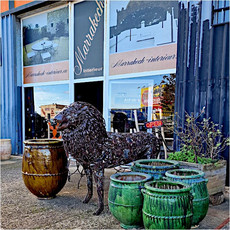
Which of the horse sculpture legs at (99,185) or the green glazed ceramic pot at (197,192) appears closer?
the green glazed ceramic pot at (197,192)

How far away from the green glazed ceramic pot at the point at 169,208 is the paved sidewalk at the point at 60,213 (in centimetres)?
77

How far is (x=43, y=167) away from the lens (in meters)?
3.56

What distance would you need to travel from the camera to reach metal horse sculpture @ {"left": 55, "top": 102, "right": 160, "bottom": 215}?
3088mm

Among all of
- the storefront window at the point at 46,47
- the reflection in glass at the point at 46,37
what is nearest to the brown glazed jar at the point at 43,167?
the storefront window at the point at 46,47

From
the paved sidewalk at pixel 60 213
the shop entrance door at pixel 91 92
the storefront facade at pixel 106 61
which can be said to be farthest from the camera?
the shop entrance door at pixel 91 92

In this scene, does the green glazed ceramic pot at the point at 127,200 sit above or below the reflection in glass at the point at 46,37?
below

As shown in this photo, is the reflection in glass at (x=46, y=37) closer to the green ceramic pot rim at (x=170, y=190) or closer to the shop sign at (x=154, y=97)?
the shop sign at (x=154, y=97)

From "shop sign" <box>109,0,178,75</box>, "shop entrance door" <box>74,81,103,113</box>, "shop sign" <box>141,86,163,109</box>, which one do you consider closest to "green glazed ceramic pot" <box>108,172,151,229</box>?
"shop sign" <box>141,86,163,109</box>

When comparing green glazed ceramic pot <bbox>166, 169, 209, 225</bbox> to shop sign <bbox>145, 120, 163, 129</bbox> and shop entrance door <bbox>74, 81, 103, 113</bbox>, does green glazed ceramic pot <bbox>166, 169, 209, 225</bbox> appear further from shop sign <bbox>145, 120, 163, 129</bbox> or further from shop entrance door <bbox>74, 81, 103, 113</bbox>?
shop entrance door <bbox>74, 81, 103, 113</bbox>

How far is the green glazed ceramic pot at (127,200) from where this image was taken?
255 cm

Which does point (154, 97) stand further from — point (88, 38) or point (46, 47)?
point (46, 47)

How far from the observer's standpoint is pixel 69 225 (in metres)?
2.92

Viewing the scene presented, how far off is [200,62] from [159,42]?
1.29 metres

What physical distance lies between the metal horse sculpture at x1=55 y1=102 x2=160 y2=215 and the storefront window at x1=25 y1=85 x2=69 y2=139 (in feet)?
13.3
